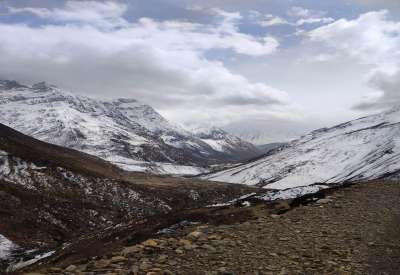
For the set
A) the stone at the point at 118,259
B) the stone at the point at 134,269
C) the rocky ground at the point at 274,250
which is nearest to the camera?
the stone at the point at 134,269

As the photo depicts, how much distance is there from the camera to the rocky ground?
534 inches

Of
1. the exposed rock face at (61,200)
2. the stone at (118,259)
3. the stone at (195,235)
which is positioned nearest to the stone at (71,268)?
the stone at (118,259)

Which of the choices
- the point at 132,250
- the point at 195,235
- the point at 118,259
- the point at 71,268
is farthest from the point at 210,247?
the point at 71,268

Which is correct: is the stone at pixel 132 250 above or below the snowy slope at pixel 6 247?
above

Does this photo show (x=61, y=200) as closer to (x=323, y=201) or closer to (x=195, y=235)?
(x=323, y=201)

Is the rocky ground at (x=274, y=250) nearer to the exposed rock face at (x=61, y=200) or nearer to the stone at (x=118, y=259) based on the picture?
the stone at (x=118, y=259)

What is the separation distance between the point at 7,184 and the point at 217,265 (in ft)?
386

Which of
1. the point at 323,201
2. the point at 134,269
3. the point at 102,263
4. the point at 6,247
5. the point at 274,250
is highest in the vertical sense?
the point at 323,201

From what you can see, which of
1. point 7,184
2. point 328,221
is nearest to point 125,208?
point 7,184

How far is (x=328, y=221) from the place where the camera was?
20828mm

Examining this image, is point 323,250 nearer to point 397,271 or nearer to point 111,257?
point 397,271

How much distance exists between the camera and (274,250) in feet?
52.0

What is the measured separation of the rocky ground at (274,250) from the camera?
534 inches

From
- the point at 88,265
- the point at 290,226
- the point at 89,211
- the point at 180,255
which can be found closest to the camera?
the point at 88,265
